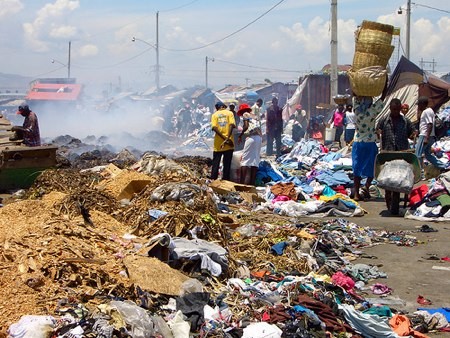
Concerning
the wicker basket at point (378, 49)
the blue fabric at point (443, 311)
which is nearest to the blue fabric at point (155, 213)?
the blue fabric at point (443, 311)

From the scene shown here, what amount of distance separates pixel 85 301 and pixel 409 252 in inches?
174

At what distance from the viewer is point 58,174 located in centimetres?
1052

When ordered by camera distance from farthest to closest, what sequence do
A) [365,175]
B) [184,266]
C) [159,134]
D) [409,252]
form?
[159,134] < [365,175] < [409,252] < [184,266]

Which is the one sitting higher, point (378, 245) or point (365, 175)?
point (365, 175)

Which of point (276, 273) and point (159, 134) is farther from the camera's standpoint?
point (159, 134)

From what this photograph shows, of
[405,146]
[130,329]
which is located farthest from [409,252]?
[130,329]

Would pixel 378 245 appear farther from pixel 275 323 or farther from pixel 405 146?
pixel 275 323

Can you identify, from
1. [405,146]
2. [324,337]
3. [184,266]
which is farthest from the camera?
[405,146]

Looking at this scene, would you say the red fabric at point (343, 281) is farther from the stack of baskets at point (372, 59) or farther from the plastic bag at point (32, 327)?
the stack of baskets at point (372, 59)

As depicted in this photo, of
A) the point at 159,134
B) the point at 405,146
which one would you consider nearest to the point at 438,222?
the point at 405,146

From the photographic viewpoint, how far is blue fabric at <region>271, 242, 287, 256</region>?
704cm

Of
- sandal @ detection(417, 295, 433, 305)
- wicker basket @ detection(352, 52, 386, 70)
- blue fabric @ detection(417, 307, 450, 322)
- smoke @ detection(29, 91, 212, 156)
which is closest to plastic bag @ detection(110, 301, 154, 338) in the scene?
blue fabric @ detection(417, 307, 450, 322)

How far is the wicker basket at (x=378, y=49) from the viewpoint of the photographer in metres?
10.8

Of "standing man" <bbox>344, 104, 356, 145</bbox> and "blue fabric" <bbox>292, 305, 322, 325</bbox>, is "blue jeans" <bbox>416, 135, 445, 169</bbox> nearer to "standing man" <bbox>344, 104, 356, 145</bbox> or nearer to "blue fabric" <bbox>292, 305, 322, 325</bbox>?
"standing man" <bbox>344, 104, 356, 145</bbox>
